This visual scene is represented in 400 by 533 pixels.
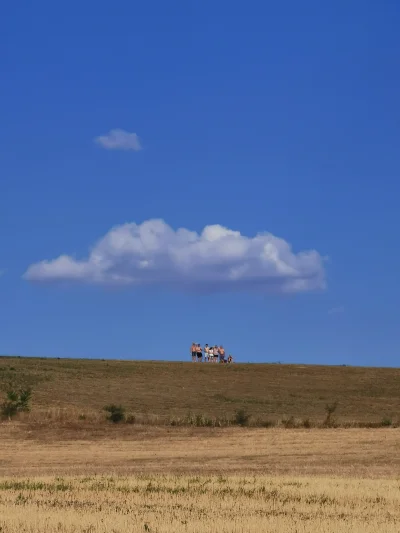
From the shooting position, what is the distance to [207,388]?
5278 centimetres

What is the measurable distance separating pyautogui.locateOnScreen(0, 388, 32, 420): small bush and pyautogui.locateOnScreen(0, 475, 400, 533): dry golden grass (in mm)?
15137

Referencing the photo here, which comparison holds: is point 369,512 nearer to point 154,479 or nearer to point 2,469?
point 154,479

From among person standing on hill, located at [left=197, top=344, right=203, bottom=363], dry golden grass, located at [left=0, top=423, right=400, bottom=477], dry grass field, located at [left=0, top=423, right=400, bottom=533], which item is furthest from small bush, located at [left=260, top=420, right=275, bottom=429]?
person standing on hill, located at [left=197, top=344, right=203, bottom=363]

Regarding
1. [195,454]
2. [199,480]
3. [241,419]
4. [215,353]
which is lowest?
[199,480]

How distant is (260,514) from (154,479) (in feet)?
22.4

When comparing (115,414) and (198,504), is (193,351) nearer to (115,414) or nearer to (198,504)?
(115,414)

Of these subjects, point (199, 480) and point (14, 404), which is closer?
point (199, 480)

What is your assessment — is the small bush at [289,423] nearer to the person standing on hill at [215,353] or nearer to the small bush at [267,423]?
the small bush at [267,423]

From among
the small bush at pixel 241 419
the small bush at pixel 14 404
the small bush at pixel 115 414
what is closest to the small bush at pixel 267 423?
the small bush at pixel 241 419

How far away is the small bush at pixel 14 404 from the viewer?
133 feet

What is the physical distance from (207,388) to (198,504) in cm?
3297

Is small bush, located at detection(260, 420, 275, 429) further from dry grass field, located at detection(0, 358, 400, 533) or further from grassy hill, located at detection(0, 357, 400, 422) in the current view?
grassy hill, located at detection(0, 357, 400, 422)

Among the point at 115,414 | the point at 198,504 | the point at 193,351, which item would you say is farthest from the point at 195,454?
the point at 193,351

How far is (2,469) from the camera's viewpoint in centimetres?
2961
